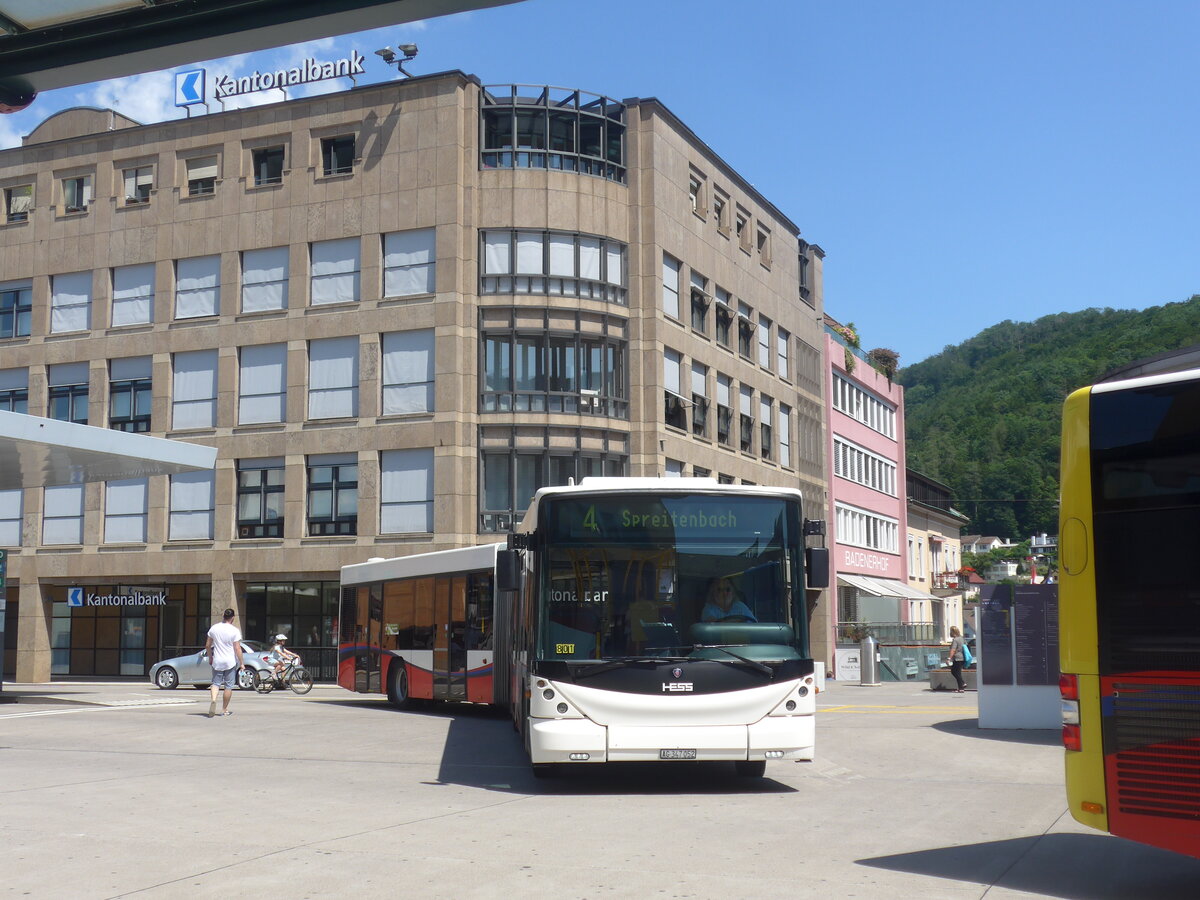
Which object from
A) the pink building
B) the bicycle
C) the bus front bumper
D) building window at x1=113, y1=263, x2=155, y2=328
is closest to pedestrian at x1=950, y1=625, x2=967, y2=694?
the bicycle

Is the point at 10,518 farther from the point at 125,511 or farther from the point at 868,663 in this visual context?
the point at 868,663

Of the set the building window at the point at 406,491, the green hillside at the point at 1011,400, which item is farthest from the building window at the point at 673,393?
the green hillside at the point at 1011,400

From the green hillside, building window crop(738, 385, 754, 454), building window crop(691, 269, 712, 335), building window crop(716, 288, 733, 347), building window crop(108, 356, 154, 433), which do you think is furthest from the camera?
the green hillside

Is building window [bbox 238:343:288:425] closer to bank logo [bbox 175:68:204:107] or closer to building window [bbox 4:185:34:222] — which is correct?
bank logo [bbox 175:68:204:107]

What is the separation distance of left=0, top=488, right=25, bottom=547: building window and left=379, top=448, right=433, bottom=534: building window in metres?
13.4

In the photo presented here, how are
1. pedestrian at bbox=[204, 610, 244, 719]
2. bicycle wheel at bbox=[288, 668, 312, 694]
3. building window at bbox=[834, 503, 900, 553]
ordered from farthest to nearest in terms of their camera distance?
building window at bbox=[834, 503, 900, 553] → bicycle wheel at bbox=[288, 668, 312, 694] → pedestrian at bbox=[204, 610, 244, 719]

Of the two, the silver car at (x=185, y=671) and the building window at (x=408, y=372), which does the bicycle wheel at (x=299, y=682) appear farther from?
the building window at (x=408, y=372)

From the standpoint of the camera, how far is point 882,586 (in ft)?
208

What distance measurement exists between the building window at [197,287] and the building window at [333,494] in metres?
6.22

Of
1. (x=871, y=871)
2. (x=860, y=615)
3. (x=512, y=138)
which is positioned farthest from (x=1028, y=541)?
(x=871, y=871)

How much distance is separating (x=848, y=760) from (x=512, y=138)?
28.2 metres

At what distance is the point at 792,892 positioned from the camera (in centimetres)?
771

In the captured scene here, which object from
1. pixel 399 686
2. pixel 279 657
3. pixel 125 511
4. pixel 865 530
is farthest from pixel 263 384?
pixel 865 530

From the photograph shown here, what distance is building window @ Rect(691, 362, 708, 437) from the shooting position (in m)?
44.7
